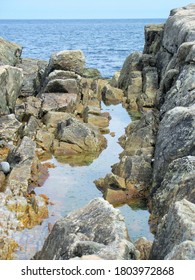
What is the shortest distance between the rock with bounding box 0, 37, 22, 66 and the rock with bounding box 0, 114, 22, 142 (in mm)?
13848

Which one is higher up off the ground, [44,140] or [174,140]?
[174,140]

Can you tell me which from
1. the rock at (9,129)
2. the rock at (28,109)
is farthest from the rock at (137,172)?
the rock at (28,109)

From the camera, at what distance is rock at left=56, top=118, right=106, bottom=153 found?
30.3 meters

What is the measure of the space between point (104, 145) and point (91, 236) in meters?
17.7

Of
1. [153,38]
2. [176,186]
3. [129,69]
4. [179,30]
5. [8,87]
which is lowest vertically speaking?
[129,69]

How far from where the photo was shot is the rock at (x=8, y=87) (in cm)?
3403

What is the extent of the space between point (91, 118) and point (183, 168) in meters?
18.3

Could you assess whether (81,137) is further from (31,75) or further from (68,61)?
(31,75)

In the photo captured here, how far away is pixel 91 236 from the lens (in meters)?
14.2

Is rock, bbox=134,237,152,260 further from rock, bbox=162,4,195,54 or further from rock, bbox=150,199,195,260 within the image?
rock, bbox=162,4,195,54

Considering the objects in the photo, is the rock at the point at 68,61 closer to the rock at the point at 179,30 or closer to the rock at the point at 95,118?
the rock at the point at 95,118

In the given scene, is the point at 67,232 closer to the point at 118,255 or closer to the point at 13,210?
the point at 118,255

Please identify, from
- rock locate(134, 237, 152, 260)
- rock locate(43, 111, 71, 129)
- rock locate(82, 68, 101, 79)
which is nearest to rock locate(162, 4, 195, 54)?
rock locate(43, 111, 71, 129)

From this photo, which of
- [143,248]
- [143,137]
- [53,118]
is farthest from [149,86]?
[143,248]
